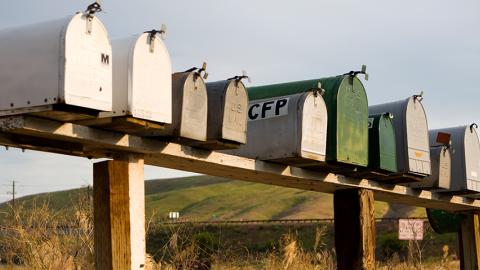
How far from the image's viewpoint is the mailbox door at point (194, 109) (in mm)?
5230

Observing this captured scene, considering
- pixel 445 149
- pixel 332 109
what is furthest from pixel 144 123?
pixel 445 149

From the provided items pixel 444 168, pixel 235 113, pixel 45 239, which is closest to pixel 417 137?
pixel 444 168

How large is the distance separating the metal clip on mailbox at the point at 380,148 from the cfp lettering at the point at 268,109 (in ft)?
4.47

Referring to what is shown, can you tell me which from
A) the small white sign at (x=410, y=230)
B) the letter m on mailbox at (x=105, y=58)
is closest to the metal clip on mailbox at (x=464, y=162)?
the small white sign at (x=410, y=230)

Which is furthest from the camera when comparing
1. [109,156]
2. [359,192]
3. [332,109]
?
[359,192]

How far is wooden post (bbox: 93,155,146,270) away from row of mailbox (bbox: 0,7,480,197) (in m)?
0.33

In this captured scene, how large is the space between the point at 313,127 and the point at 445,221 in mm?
6631

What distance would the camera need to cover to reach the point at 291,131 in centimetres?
641

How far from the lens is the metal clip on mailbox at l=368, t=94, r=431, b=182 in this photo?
26.6ft

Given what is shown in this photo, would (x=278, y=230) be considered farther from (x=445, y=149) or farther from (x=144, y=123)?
(x=144, y=123)

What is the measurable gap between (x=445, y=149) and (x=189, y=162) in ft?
14.5

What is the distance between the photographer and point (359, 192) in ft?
25.9

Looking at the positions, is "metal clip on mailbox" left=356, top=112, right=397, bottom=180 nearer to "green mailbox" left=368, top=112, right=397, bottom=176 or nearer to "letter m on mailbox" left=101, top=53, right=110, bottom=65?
"green mailbox" left=368, top=112, right=397, bottom=176

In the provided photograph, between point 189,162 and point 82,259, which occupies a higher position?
point 189,162
